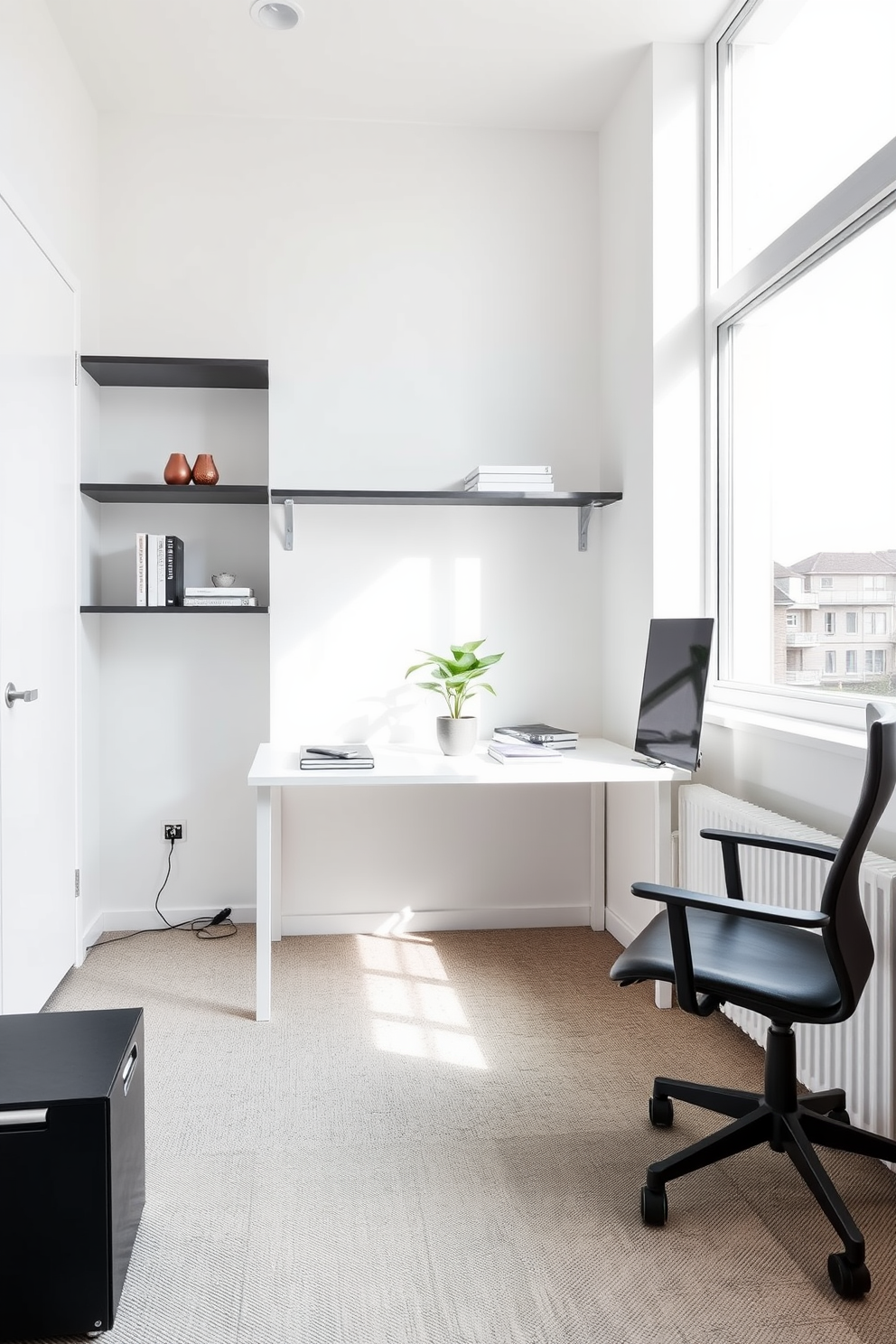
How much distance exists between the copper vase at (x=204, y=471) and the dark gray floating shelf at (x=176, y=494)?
2.0 inches

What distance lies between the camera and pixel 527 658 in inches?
135

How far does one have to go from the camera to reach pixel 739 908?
5.32 feet

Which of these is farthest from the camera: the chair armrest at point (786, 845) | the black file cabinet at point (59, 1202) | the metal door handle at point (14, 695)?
the metal door handle at point (14, 695)

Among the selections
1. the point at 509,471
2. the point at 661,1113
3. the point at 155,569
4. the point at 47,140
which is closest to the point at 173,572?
the point at 155,569

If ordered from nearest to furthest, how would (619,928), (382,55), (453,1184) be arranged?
(453,1184) → (382,55) → (619,928)

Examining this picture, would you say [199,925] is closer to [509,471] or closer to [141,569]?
[141,569]

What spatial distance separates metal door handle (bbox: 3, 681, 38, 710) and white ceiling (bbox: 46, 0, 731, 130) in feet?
6.41

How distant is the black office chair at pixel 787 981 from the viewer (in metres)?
1.54

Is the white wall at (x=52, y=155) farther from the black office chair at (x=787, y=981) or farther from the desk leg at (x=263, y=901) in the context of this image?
the black office chair at (x=787, y=981)

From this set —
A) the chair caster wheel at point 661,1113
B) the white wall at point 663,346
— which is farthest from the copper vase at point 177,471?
the chair caster wheel at point 661,1113

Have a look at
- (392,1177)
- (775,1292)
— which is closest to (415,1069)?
(392,1177)

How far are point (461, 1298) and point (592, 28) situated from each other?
3252 mm

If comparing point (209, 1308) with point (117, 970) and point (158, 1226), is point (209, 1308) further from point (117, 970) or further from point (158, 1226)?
point (117, 970)

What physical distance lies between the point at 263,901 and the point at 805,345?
2.05 metres
